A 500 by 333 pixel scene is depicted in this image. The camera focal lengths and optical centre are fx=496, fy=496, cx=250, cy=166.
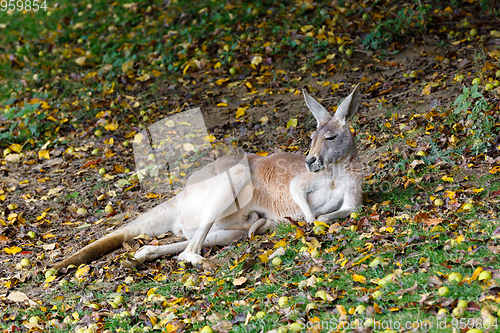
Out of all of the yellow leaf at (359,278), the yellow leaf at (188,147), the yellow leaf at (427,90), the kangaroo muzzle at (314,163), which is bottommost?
the yellow leaf at (359,278)

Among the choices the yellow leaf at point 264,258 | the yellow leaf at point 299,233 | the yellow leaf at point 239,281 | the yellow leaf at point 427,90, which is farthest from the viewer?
the yellow leaf at point 427,90

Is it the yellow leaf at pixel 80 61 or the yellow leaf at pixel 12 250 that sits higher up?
the yellow leaf at pixel 80 61

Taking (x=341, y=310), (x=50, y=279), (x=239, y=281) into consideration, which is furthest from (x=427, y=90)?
(x=50, y=279)

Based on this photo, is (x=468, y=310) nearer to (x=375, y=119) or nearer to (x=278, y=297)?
(x=278, y=297)

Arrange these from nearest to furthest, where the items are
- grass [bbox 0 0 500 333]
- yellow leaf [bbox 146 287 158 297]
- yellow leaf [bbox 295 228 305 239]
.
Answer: grass [bbox 0 0 500 333] → yellow leaf [bbox 146 287 158 297] → yellow leaf [bbox 295 228 305 239]

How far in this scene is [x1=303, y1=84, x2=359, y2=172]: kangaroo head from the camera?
4469 millimetres

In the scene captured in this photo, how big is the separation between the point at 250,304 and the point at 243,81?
5.27m

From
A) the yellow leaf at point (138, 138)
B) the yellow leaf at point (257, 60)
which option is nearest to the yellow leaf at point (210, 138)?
the yellow leaf at point (138, 138)

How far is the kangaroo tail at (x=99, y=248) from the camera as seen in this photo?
477 cm

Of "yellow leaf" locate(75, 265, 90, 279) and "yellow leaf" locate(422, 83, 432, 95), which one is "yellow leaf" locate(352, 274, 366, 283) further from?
"yellow leaf" locate(422, 83, 432, 95)

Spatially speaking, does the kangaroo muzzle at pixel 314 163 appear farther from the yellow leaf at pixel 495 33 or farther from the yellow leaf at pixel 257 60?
the yellow leaf at pixel 495 33

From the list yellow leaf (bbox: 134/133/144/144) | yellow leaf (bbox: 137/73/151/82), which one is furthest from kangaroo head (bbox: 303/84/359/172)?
yellow leaf (bbox: 137/73/151/82)

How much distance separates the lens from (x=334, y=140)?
179 inches

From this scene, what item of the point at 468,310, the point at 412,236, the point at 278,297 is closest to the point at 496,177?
the point at 412,236
